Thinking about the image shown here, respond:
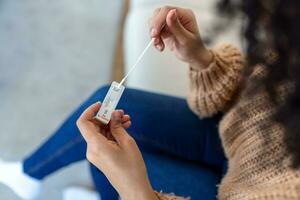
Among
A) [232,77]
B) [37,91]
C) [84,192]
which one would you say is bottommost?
[84,192]

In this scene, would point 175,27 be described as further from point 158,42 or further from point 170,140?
point 170,140

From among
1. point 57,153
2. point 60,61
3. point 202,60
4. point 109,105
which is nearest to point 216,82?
point 202,60

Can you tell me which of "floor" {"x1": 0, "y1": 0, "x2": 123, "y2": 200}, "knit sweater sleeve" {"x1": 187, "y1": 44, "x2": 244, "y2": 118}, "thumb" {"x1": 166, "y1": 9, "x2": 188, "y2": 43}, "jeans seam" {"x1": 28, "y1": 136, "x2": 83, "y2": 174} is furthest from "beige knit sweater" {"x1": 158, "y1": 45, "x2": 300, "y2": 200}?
"floor" {"x1": 0, "y1": 0, "x2": 123, "y2": 200}

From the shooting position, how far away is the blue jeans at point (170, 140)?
2.98 ft

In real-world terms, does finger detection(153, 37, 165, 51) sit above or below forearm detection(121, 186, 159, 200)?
above

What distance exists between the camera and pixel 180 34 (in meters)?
0.80

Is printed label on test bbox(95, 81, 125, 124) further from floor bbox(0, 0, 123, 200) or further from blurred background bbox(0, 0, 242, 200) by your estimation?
floor bbox(0, 0, 123, 200)

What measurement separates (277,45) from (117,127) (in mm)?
327

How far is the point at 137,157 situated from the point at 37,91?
2.71 ft

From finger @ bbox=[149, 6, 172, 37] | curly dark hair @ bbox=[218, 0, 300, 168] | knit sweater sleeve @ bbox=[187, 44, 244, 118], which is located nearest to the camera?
curly dark hair @ bbox=[218, 0, 300, 168]

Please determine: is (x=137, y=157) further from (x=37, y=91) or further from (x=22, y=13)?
(x=22, y=13)

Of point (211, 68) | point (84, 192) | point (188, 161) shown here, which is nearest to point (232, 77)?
point (211, 68)

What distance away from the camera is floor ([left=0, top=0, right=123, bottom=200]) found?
1.32 m

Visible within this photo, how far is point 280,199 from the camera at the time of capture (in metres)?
0.62
